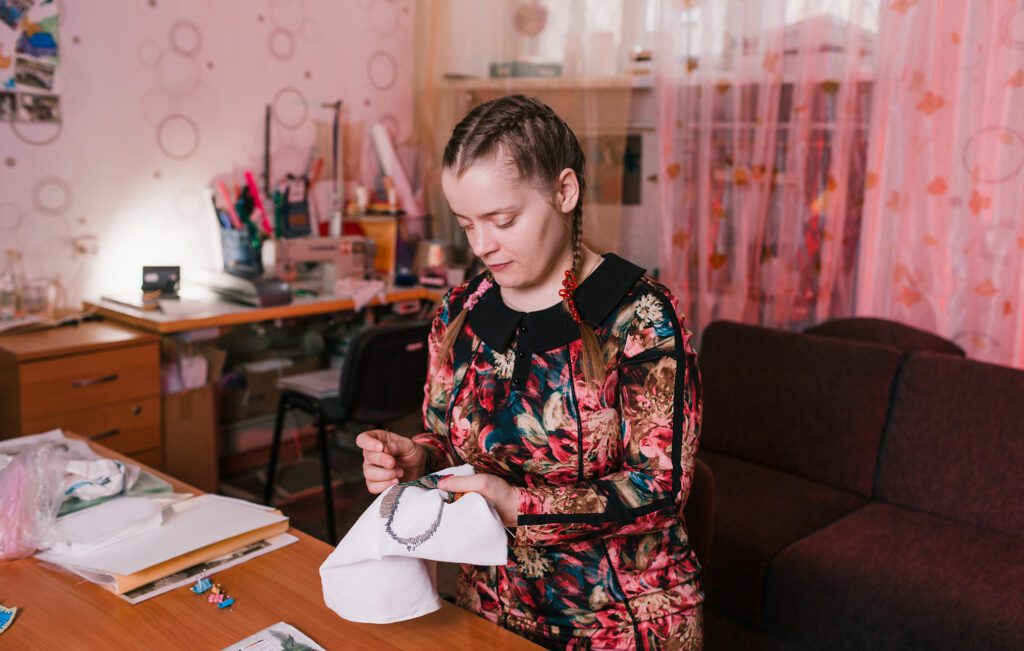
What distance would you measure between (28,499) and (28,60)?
2.15 m

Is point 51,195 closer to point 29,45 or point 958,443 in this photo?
point 29,45

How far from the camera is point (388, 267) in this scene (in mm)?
3729

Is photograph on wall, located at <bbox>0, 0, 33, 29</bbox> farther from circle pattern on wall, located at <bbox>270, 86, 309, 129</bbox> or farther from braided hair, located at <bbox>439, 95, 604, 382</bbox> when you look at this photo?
braided hair, located at <bbox>439, 95, 604, 382</bbox>

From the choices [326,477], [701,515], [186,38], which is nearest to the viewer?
[701,515]

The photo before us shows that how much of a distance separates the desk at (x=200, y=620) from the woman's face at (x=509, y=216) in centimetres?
48

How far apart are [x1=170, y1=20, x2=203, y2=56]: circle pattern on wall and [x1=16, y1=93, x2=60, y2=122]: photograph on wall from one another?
19.9 inches

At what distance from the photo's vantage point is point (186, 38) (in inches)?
131

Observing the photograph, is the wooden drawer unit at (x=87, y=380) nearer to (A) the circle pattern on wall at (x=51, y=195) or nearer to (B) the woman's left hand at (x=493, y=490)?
(A) the circle pattern on wall at (x=51, y=195)

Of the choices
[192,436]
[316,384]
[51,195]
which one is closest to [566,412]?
[316,384]

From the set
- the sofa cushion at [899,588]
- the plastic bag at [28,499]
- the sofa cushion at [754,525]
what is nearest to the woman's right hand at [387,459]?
the plastic bag at [28,499]

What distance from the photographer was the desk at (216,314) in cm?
279

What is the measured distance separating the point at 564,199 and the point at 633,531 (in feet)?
1.53

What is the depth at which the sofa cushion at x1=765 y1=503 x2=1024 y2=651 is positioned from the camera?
1828 millimetres

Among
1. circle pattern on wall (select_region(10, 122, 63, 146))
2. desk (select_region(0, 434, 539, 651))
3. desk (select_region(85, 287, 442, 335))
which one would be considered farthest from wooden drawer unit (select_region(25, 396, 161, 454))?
desk (select_region(0, 434, 539, 651))
